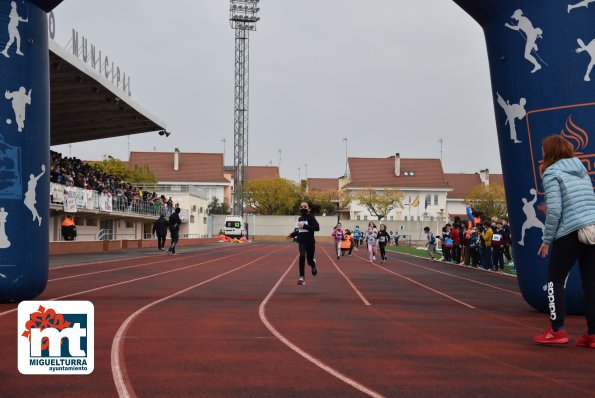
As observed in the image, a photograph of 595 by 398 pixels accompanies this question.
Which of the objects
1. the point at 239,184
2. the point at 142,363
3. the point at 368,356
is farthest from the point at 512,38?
the point at 239,184

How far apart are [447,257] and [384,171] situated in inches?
2981

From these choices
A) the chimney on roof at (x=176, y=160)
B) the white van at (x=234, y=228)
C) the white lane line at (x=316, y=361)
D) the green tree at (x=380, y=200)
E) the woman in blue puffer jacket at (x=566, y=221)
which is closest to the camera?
the white lane line at (x=316, y=361)

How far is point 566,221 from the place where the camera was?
7043 millimetres

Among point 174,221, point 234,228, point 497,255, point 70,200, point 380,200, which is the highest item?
point 380,200

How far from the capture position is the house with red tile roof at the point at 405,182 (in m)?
103

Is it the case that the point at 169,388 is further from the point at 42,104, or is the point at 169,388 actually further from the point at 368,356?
the point at 42,104

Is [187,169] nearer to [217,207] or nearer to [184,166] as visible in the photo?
[184,166]

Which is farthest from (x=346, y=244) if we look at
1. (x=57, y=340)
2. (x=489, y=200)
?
(x=489, y=200)

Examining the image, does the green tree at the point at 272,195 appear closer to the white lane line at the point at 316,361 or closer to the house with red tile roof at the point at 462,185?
the house with red tile roof at the point at 462,185

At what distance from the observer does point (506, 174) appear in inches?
400

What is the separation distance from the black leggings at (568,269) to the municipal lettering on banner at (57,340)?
14.5 ft

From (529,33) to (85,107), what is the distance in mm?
28800

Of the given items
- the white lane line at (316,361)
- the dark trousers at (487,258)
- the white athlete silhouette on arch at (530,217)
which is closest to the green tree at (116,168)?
the dark trousers at (487,258)

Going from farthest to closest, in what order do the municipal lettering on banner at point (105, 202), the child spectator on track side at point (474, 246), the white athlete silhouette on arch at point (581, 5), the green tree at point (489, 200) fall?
the green tree at point (489, 200) → the municipal lettering on banner at point (105, 202) → the child spectator on track side at point (474, 246) → the white athlete silhouette on arch at point (581, 5)
